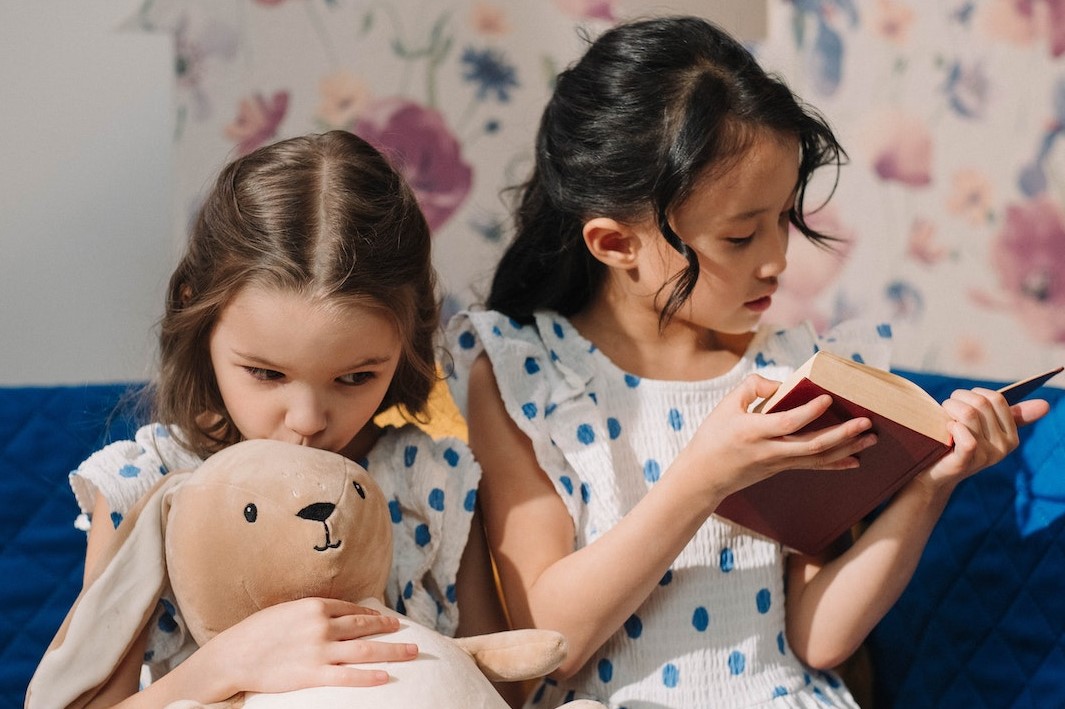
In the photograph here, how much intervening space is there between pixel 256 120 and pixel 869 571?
97 centimetres

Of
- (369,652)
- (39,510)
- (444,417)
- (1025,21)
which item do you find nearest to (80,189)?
(39,510)

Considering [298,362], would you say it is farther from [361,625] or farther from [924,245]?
[924,245]

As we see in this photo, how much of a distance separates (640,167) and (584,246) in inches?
4.6

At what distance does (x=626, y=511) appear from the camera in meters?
0.97

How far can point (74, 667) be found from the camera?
754 mm

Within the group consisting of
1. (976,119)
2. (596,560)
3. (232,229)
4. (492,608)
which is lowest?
(492,608)

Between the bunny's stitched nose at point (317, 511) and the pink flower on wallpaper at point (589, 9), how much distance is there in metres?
1.09

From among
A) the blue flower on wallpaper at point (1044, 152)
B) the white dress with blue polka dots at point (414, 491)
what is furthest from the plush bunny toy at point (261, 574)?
the blue flower on wallpaper at point (1044, 152)

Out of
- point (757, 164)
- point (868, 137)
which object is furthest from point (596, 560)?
point (868, 137)

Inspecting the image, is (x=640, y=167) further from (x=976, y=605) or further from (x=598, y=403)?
(x=976, y=605)

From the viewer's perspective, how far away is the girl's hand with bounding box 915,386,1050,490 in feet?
2.73

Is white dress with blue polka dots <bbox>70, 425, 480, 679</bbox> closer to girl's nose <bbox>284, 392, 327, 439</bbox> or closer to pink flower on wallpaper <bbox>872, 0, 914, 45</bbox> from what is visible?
girl's nose <bbox>284, 392, 327, 439</bbox>

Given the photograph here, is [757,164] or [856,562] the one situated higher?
[757,164]

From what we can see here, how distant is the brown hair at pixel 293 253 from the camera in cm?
83
